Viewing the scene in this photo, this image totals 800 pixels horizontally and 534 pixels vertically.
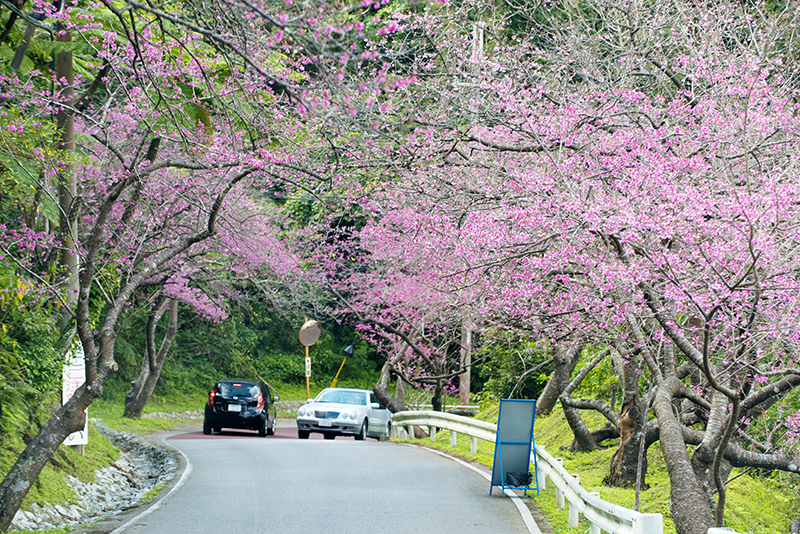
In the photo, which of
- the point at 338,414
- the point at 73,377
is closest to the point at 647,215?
the point at 73,377

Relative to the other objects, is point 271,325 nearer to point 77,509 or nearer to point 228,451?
point 228,451

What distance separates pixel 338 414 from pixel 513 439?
12084 mm

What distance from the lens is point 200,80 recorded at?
13.5m

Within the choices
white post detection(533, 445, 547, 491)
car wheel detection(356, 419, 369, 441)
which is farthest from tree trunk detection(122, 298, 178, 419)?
white post detection(533, 445, 547, 491)

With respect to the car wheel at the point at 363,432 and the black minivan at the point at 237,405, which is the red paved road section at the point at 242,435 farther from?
the car wheel at the point at 363,432

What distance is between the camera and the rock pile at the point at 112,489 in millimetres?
11617

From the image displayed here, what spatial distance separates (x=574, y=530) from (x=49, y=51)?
11280 millimetres

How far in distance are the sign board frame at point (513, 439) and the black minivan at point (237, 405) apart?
14.3 m

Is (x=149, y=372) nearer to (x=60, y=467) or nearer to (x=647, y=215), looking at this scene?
(x=60, y=467)

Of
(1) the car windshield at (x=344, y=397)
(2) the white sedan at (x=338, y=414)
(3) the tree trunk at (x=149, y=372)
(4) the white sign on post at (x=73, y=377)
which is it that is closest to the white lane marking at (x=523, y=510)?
(4) the white sign on post at (x=73, y=377)

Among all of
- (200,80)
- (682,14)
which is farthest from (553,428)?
(200,80)

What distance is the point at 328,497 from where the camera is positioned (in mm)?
12148

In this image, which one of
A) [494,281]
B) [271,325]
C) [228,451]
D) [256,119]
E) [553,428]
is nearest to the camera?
[256,119]

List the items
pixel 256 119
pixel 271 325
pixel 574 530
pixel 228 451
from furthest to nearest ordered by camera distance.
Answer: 1. pixel 271 325
2. pixel 228 451
3. pixel 256 119
4. pixel 574 530
